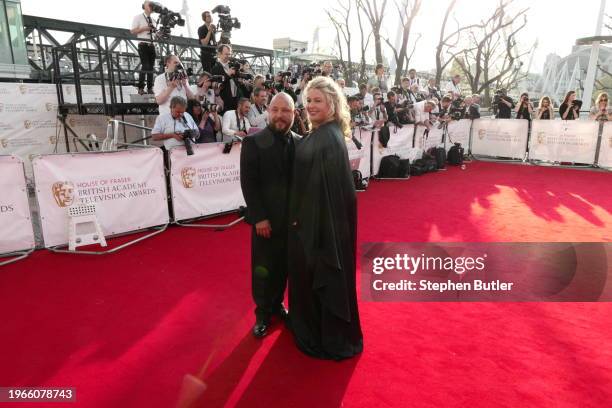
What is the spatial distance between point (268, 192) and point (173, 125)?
365 cm

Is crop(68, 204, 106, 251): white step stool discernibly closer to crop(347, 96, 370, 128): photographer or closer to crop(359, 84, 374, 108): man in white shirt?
crop(347, 96, 370, 128): photographer

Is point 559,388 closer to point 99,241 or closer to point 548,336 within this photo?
point 548,336

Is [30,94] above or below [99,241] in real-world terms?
above

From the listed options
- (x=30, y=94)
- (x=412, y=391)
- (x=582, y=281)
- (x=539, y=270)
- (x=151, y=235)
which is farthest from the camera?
(x=30, y=94)

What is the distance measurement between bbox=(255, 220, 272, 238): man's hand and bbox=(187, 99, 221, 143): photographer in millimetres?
4154

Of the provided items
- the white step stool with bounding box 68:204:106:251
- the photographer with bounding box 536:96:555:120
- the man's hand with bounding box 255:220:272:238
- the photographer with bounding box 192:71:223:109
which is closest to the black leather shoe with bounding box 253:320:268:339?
the man's hand with bounding box 255:220:272:238

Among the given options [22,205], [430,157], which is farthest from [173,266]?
[430,157]

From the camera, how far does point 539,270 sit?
458 cm

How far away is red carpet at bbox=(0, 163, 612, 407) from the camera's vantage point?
2584 mm

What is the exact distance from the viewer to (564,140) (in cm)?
1248

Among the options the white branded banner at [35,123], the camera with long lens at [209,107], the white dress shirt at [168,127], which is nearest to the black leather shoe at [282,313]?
the white dress shirt at [168,127]

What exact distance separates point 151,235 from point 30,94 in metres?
6.39

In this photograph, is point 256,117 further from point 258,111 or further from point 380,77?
point 380,77

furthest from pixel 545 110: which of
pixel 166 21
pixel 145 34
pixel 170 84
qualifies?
pixel 145 34
